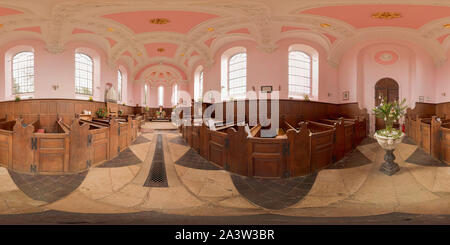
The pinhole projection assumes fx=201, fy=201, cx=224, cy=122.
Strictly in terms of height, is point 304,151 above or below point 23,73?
below

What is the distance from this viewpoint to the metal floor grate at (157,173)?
9.40ft

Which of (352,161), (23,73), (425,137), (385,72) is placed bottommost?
(352,161)

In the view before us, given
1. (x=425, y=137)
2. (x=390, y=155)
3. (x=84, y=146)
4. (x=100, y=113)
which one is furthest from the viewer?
(x=100, y=113)

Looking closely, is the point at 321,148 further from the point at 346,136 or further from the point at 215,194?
the point at 215,194

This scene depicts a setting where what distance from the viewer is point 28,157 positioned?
3.62m

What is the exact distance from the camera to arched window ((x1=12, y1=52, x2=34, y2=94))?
866 cm

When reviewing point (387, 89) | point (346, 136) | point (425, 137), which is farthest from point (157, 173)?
point (387, 89)

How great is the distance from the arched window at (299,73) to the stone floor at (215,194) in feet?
18.1

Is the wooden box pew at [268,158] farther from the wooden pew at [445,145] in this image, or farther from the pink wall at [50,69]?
the pink wall at [50,69]

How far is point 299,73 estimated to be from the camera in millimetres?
9086

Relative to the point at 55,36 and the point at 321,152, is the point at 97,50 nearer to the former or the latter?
the point at 55,36

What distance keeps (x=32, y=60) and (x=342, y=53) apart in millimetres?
13666

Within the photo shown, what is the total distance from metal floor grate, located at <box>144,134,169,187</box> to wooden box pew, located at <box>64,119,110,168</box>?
1.07m

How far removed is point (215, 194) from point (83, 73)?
9.89m
